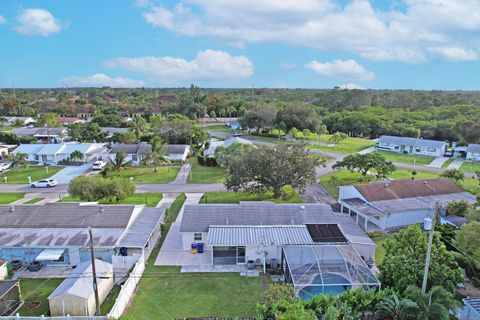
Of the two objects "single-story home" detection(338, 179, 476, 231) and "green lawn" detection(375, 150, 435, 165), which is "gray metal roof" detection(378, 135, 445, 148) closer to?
"green lawn" detection(375, 150, 435, 165)

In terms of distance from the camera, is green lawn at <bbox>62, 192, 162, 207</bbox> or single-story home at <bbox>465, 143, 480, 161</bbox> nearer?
green lawn at <bbox>62, 192, 162, 207</bbox>

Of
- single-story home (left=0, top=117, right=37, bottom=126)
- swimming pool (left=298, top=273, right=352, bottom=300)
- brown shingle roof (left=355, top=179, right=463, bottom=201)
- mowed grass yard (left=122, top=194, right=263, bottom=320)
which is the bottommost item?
mowed grass yard (left=122, top=194, right=263, bottom=320)

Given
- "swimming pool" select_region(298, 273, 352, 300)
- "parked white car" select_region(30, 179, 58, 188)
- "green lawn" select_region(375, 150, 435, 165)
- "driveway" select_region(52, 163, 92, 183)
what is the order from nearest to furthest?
"swimming pool" select_region(298, 273, 352, 300), "parked white car" select_region(30, 179, 58, 188), "driveway" select_region(52, 163, 92, 183), "green lawn" select_region(375, 150, 435, 165)

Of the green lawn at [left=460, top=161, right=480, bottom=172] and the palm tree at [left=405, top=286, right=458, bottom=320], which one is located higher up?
the palm tree at [left=405, top=286, right=458, bottom=320]

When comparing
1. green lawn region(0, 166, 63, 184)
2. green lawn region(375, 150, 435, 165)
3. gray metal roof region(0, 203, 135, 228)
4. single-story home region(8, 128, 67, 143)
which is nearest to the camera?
gray metal roof region(0, 203, 135, 228)

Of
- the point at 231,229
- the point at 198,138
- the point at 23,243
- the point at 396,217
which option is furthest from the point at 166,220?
the point at 198,138

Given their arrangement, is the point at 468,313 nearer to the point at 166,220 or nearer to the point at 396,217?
the point at 396,217

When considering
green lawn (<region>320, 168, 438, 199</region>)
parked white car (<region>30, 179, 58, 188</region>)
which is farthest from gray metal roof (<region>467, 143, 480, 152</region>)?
parked white car (<region>30, 179, 58, 188</region>)

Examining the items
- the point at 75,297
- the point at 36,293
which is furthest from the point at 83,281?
the point at 36,293
